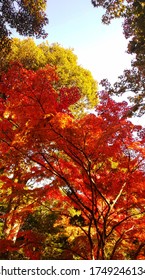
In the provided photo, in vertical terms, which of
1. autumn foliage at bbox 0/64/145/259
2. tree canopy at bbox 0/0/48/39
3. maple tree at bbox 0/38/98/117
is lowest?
autumn foliage at bbox 0/64/145/259

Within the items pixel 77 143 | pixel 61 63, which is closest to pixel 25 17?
pixel 77 143

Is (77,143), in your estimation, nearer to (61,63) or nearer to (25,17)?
(25,17)

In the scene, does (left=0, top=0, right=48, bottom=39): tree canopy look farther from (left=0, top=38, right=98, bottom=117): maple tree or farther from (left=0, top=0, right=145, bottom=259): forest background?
(left=0, top=38, right=98, bottom=117): maple tree

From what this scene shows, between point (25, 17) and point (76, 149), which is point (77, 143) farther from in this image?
point (25, 17)

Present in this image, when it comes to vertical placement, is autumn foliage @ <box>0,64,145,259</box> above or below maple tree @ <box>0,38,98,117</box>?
below

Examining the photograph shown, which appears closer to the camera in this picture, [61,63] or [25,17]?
[25,17]

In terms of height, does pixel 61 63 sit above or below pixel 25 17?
above

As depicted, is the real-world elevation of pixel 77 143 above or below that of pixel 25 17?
below

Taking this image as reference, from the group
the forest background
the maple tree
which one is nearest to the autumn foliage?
the forest background

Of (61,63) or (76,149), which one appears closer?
(76,149)

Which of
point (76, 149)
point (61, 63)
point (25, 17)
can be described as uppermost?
point (61, 63)

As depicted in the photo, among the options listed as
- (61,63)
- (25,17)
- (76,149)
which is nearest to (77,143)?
(76,149)
